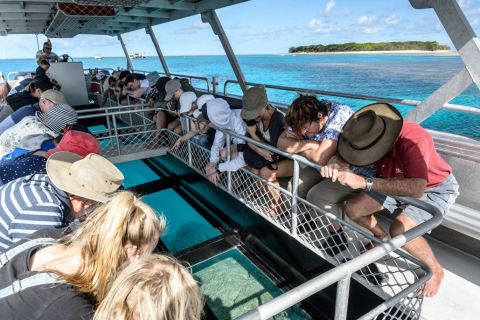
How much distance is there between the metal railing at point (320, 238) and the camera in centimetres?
93

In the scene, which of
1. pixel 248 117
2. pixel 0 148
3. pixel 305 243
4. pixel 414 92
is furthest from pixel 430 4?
pixel 414 92

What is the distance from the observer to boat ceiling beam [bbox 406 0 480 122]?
2.17 metres

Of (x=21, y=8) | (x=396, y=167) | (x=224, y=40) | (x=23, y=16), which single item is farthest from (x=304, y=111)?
(x=23, y=16)

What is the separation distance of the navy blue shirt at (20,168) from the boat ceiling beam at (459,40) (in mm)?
3204

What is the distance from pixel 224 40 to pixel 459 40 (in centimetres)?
444

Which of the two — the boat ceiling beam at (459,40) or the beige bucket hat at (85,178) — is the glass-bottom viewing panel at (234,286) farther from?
the boat ceiling beam at (459,40)

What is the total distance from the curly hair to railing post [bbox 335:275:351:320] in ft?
5.09

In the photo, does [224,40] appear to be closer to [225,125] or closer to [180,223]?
[225,125]

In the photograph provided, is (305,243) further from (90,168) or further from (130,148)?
(130,148)

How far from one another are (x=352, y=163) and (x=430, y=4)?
1.55 m

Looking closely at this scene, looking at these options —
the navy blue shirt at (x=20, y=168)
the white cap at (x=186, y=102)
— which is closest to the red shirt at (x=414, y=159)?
the navy blue shirt at (x=20, y=168)

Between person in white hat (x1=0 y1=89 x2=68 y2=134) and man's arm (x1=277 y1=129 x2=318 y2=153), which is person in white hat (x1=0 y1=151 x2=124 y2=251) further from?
person in white hat (x1=0 y1=89 x2=68 y2=134)

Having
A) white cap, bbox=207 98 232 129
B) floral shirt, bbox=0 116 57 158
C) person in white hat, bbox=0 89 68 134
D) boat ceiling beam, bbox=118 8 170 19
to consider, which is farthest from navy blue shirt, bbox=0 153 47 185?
boat ceiling beam, bbox=118 8 170 19

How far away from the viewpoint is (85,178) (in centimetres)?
167
